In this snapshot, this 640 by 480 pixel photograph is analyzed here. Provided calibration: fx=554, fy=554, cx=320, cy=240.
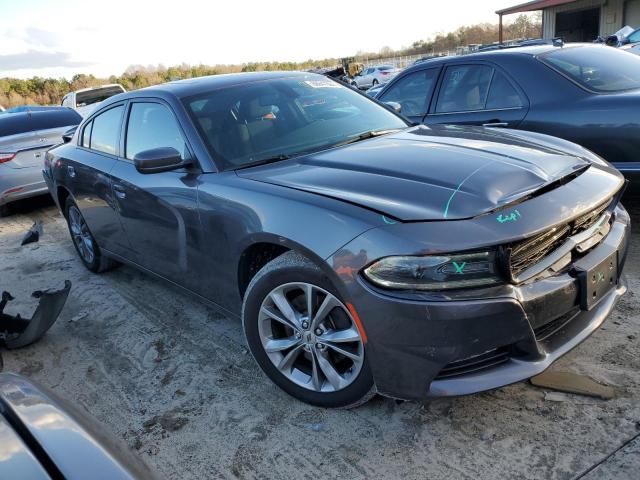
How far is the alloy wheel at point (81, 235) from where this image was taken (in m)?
4.94

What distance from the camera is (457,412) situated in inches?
A: 103

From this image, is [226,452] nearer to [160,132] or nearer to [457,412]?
[457,412]

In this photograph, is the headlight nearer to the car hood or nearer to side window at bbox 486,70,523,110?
the car hood

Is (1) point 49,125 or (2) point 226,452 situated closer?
(2) point 226,452

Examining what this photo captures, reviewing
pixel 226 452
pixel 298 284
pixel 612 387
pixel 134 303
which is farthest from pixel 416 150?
pixel 134 303

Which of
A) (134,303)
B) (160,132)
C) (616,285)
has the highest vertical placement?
(160,132)

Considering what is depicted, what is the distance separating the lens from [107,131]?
4.35m

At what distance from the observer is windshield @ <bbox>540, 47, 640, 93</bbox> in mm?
4414

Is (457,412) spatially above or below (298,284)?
below

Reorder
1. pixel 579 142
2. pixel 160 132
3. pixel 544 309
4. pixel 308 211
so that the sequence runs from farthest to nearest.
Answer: pixel 579 142
pixel 160 132
pixel 308 211
pixel 544 309

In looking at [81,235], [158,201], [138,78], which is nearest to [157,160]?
[158,201]

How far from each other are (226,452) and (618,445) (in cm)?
169

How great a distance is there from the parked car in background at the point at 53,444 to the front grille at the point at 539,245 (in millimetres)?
1515

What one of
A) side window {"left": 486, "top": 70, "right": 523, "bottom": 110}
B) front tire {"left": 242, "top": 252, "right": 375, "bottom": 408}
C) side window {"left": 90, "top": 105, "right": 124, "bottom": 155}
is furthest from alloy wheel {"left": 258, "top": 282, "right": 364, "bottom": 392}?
side window {"left": 486, "top": 70, "right": 523, "bottom": 110}
